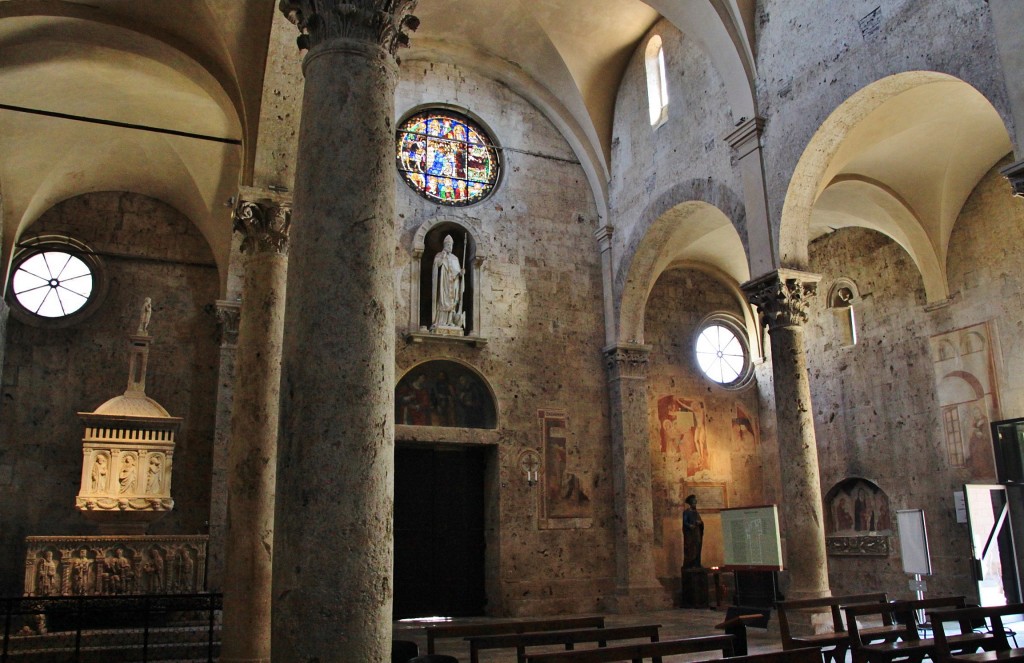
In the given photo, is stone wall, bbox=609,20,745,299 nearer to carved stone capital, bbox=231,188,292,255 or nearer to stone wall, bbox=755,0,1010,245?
stone wall, bbox=755,0,1010,245

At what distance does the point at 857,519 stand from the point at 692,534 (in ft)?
9.90

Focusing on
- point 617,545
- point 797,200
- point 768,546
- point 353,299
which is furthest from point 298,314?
point 617,545

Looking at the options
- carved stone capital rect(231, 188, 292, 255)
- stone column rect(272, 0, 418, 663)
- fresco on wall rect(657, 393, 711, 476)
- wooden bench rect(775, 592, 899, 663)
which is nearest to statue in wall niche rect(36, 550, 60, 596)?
carved stone capital rect(231, 188, 292, 255)

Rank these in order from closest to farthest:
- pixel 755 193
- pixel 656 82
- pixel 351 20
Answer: pixel 351 20, pixel 755 193, pixel 656 82

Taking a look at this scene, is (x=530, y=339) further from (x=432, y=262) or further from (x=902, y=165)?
(x=902, y=165)

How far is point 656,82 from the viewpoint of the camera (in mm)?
13766

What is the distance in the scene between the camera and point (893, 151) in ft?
40.6

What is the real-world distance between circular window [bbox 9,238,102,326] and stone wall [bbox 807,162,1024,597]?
536 inches

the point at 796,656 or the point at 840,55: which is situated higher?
A: the point at 840,55

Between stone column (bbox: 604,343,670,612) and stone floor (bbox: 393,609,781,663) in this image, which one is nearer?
stone floor (bbox: 393,609,781,663)

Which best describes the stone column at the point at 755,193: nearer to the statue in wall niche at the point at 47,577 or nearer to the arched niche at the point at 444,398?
the arched niche at the point at 444,398

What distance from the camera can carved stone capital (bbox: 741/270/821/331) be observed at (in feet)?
33.1

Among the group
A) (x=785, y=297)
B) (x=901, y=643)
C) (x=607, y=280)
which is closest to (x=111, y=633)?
(x=901, y=643)

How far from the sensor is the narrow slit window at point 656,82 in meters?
13.5
